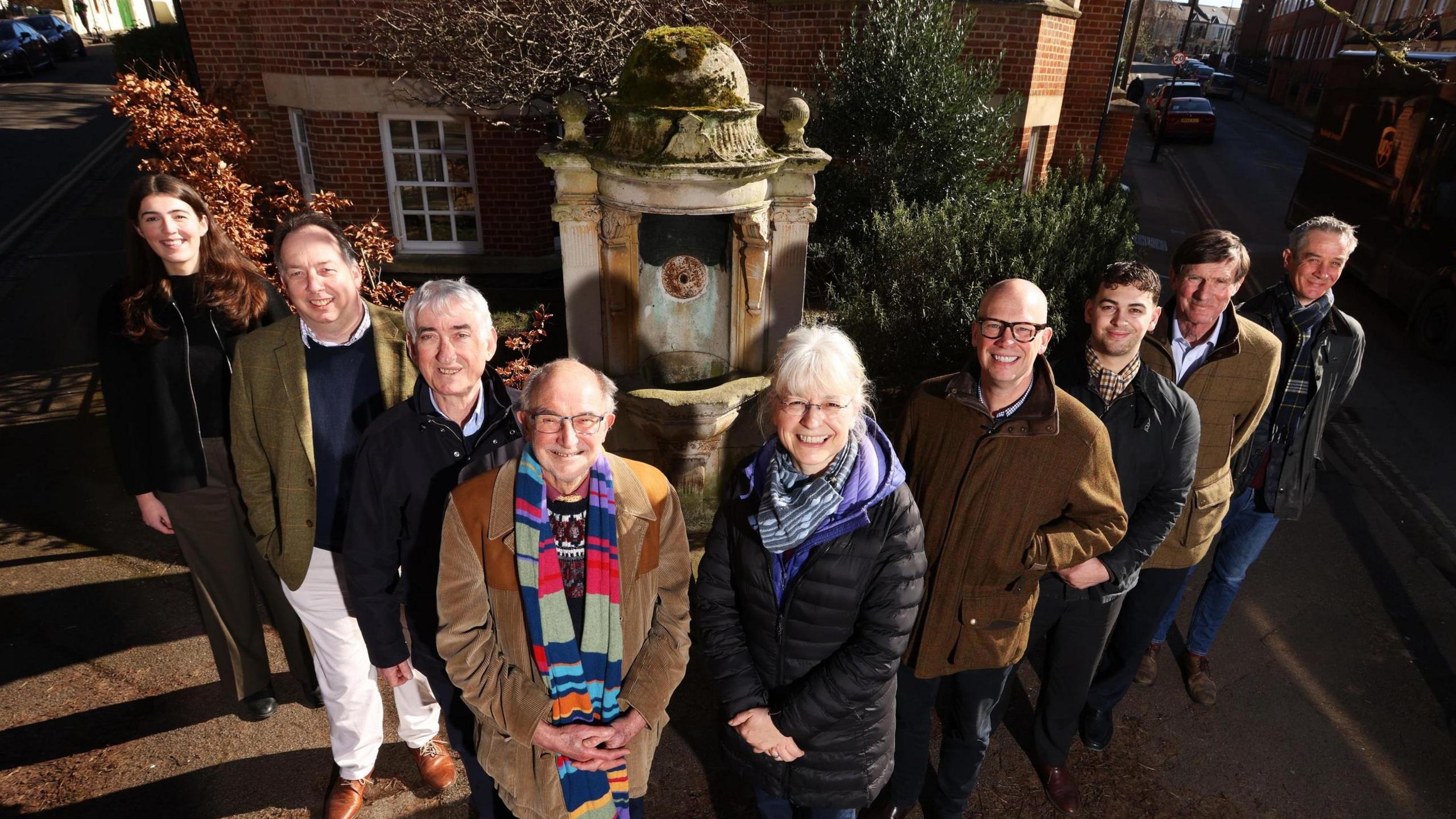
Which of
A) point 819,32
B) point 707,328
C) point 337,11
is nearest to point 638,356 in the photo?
point 707,328

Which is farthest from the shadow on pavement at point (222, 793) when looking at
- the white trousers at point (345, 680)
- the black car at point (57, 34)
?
the black car at point (57, 34)

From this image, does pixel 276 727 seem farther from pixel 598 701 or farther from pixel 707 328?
pixel 707 328

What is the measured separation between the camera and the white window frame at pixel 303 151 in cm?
913

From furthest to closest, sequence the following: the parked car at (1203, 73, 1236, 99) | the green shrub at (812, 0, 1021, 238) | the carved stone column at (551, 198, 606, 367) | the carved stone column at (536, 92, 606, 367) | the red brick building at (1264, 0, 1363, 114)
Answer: the parked car at (1203, 73, 1236, 99) < the red brick building at (1264, 0, 1363, 114) < the green shrub at (812, 0, 1021, 238) < the carved stone column at (551, 198, 606, 367) < the carved stone column at (536, 92, 606, 367)

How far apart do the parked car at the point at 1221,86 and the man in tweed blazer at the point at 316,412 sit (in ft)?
145

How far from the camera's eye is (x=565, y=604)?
7.48 feet

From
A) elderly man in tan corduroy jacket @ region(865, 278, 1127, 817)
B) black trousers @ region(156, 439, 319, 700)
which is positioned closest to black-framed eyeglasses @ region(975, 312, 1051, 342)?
elderly man in tan corduroy jacket @ region(865, 278, 1127, 817)

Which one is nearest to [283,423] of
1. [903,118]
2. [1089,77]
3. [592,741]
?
[592,741]

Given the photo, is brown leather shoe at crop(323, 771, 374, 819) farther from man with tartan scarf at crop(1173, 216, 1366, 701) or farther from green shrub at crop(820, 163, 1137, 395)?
green shrub at crop(820, 163, 1137, 395)

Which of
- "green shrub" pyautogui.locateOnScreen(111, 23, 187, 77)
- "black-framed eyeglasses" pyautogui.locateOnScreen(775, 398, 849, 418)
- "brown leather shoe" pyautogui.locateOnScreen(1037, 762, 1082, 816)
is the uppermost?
"green shrub" pyautogui.locateOnScreen(111, 23, 187, 77)

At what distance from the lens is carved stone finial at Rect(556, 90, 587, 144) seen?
473cm

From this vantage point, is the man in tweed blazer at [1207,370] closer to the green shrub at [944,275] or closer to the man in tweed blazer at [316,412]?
the green shrub at [944,275]

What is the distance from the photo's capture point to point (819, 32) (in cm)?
855

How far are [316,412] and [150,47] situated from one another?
14.9 metres
